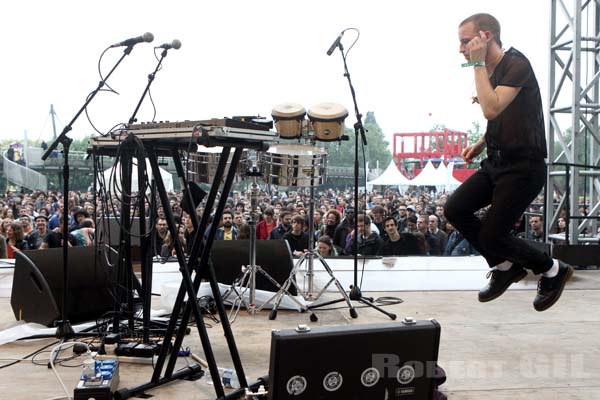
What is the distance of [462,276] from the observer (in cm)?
695

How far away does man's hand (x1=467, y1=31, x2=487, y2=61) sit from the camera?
10.0 ft

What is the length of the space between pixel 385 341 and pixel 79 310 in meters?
2.93

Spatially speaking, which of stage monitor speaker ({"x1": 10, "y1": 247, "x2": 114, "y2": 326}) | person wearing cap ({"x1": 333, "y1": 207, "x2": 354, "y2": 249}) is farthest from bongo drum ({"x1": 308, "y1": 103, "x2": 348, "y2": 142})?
person wearing cap ({"x1": 333, "y1": 207, "x2": 354, "y2": 249})

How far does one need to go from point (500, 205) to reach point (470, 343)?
1269 mm

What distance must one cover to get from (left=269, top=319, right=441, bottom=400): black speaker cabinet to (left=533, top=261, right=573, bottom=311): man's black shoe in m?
1.09

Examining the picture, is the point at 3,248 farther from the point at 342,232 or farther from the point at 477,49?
the point at 477,49

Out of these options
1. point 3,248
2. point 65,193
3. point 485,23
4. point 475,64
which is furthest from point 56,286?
point 3,248

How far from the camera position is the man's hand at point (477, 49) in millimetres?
3062

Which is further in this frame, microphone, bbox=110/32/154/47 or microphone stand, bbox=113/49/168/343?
microphone, bbox=110/32/154/47

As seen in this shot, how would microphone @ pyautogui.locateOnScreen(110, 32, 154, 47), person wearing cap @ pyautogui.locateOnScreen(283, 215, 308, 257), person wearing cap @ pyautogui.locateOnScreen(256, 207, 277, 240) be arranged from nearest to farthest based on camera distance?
microphone @ pyautogui.locateOnScreen(110, 32, 154, 47), person wearing cap @ pyautogui.locateOnScreen(283, 215, 308, 257), person wearing cap @ pyautogui.locateOnScreen(256, 207, 277, 240)

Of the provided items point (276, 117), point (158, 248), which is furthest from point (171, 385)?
point (158, 248)

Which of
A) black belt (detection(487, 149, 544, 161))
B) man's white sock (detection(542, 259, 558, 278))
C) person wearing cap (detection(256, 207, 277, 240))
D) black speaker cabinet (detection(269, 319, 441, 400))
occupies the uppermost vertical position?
black belt (detection(487, 149, 544, 161))

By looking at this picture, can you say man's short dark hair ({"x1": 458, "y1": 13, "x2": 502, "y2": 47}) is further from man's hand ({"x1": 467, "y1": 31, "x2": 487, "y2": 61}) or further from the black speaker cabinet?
the black speaker cabinet

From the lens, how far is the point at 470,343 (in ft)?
13.3
